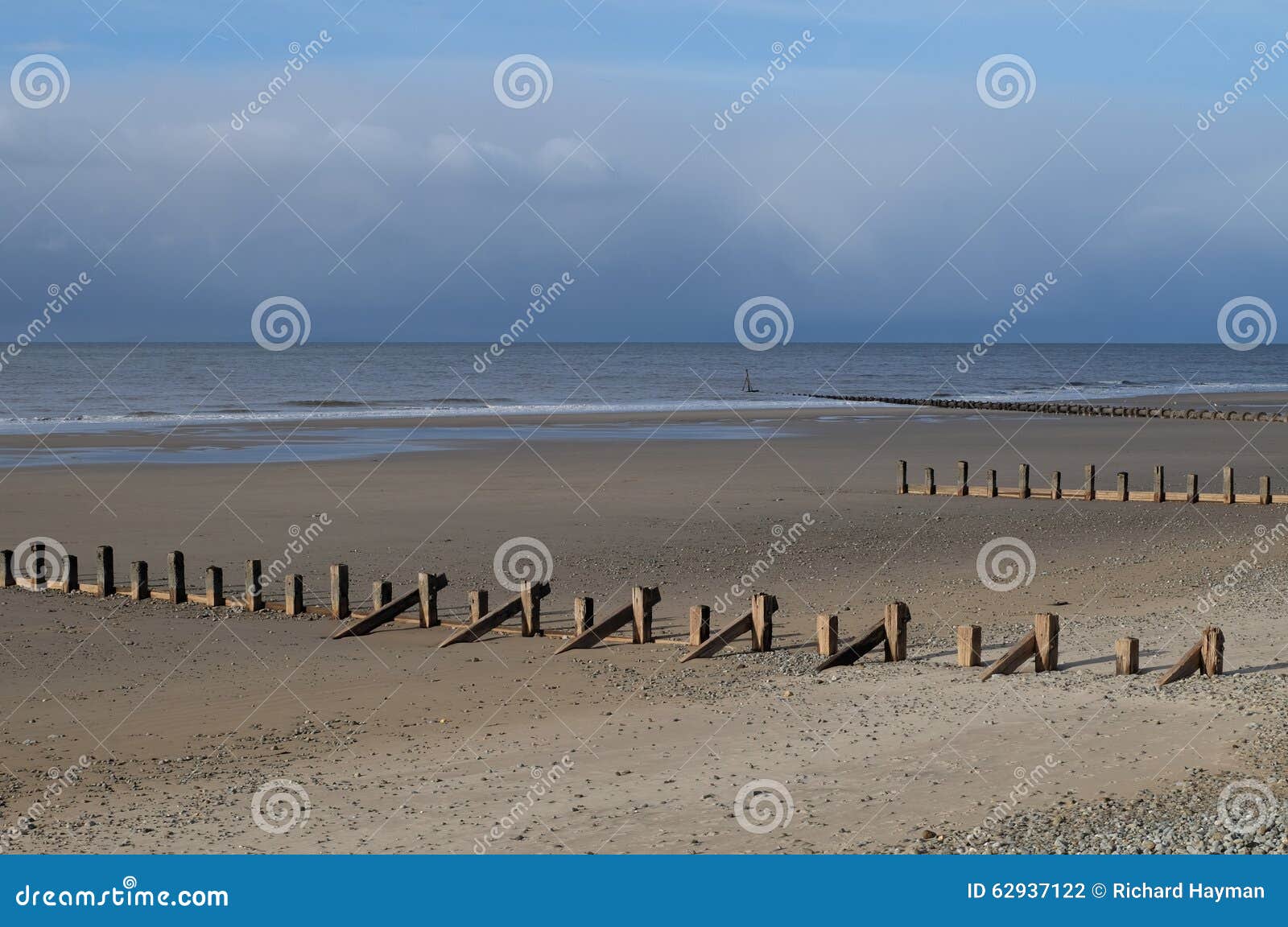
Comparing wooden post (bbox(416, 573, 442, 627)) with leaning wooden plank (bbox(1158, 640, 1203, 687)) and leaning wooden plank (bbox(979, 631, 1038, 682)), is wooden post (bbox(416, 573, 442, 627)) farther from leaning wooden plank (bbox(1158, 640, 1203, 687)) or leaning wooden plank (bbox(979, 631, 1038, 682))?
leaning wooden plank (bbox(1158, 640, 1203, 687))

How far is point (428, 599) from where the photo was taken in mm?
15031

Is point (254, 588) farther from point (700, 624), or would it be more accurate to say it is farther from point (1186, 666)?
point (1186, 666)

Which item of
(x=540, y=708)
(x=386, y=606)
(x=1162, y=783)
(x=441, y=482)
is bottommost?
(x=1162, y=783)

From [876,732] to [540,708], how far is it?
10.0 ft

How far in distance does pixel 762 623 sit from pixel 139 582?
8.06 meters

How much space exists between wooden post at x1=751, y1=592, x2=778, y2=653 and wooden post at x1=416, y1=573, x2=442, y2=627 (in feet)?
12.5

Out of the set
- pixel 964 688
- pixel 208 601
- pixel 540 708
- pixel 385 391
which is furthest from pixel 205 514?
pixel 385 391

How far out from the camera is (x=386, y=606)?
15.0 meters

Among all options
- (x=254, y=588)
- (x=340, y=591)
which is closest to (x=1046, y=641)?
(x=340, y=591)

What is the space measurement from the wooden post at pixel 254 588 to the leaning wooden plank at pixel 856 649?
716 cm

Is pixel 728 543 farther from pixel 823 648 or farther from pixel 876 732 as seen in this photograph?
pixel 876 732

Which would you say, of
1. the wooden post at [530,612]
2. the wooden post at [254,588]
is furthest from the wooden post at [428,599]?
the wooden post at [254,588]

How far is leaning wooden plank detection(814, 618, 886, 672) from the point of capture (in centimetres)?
1248

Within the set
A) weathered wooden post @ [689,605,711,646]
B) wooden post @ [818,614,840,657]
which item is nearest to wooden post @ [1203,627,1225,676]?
wooden post @ [818,614,840,657]
